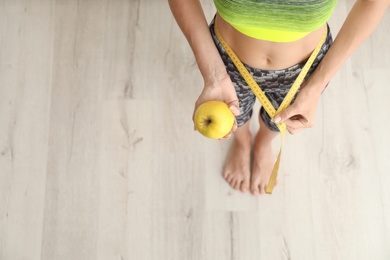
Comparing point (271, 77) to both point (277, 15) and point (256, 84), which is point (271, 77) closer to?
point (256, 84)

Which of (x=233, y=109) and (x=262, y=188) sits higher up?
(x=233, y=109)

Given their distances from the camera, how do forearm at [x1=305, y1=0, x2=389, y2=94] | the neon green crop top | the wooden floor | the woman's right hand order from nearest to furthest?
the neon green crop top < forearm at [x1=305, y1=0, x2=389, y2=94] < the woman's right hand < the wooden floor

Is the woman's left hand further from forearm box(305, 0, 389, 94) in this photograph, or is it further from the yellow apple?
the yellow apple

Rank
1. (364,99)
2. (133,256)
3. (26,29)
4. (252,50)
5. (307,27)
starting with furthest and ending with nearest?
(26,29) < (364,99) < (133,256) < (252,50) < (307,27)

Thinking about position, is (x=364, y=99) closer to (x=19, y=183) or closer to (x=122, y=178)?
(x=122, y=178)

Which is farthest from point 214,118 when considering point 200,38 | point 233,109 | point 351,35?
point 351,35

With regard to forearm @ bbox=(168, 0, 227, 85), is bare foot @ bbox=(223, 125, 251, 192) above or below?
below

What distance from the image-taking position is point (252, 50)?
1.08 meters

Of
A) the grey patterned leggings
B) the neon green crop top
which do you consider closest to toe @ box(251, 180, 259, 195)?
the grey patterned leggings

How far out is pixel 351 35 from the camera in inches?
40.0

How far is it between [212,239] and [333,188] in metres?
0.52

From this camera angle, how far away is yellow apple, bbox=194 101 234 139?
3.27 ft

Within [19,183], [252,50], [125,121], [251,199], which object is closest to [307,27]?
[252,50]

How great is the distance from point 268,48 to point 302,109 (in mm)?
180
